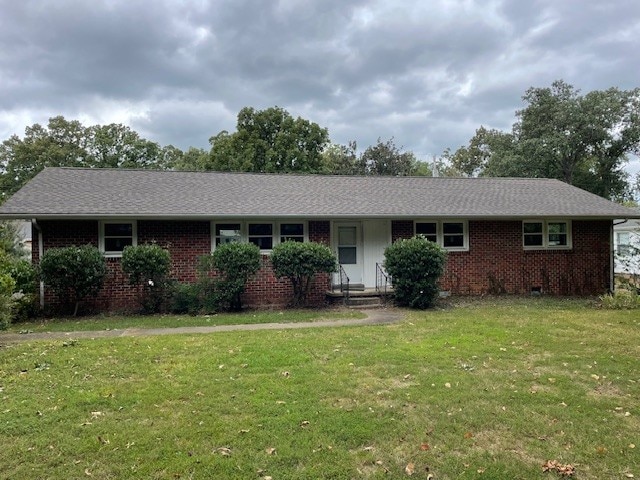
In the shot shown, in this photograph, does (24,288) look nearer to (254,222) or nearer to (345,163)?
(254,222)

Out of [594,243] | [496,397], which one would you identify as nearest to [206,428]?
[496,397]

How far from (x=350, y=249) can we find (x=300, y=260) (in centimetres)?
258

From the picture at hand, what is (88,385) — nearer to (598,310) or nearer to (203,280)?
(203,280)

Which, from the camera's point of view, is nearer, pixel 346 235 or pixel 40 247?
pixel 40 247

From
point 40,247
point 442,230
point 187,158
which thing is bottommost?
point 40,247

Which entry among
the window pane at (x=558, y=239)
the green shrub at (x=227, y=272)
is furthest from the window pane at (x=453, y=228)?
the green shrub at (x=227, y=272)

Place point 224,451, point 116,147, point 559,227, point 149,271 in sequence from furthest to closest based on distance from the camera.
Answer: point 116,147 → point 559,227 → point 149,271 → point 224,451

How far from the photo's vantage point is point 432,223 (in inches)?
541

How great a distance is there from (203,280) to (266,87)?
14515 millimetres

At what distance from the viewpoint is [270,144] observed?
32062 millimetres

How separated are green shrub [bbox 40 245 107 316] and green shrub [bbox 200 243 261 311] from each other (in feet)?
8.26

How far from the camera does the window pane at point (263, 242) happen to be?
12.7 meters

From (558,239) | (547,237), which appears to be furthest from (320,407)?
(558,239)

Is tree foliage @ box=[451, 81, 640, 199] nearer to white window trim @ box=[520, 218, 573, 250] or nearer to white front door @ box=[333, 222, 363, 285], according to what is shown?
white window trim @ box=[520, 218, 573, 250]
